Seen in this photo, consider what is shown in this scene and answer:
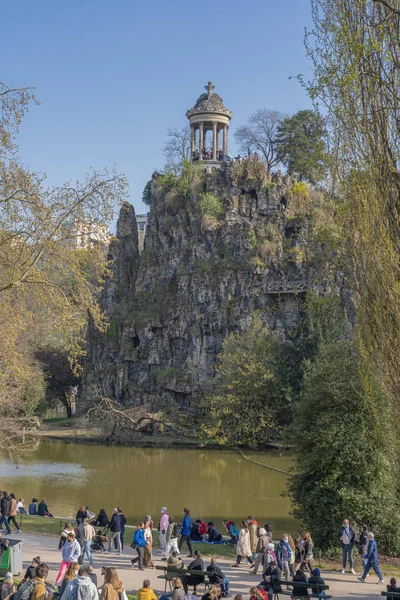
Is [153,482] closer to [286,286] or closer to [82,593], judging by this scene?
[82,593]

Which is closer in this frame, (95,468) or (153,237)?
(95,468)

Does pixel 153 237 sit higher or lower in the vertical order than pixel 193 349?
higher

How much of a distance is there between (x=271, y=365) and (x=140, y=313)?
17781mm

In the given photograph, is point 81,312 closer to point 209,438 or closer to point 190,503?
point 190,503

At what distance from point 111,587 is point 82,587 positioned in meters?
0.64

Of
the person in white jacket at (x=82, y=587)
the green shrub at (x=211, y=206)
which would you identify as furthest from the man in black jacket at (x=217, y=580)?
the green shrub at (x=211, y=206)

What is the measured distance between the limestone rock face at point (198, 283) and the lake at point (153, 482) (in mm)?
11157

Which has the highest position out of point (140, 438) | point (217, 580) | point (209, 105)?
point (209, 105)

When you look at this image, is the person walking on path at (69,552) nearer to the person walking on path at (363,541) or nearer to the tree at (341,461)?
the person walking on path at (363,541)

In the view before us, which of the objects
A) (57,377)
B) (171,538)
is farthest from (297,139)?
(171,538)

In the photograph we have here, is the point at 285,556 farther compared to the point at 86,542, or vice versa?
the point at 86,542

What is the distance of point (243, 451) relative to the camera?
138 ft

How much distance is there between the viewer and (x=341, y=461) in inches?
735

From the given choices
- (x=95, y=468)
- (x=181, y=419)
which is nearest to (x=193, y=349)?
(x=181, y=419)
